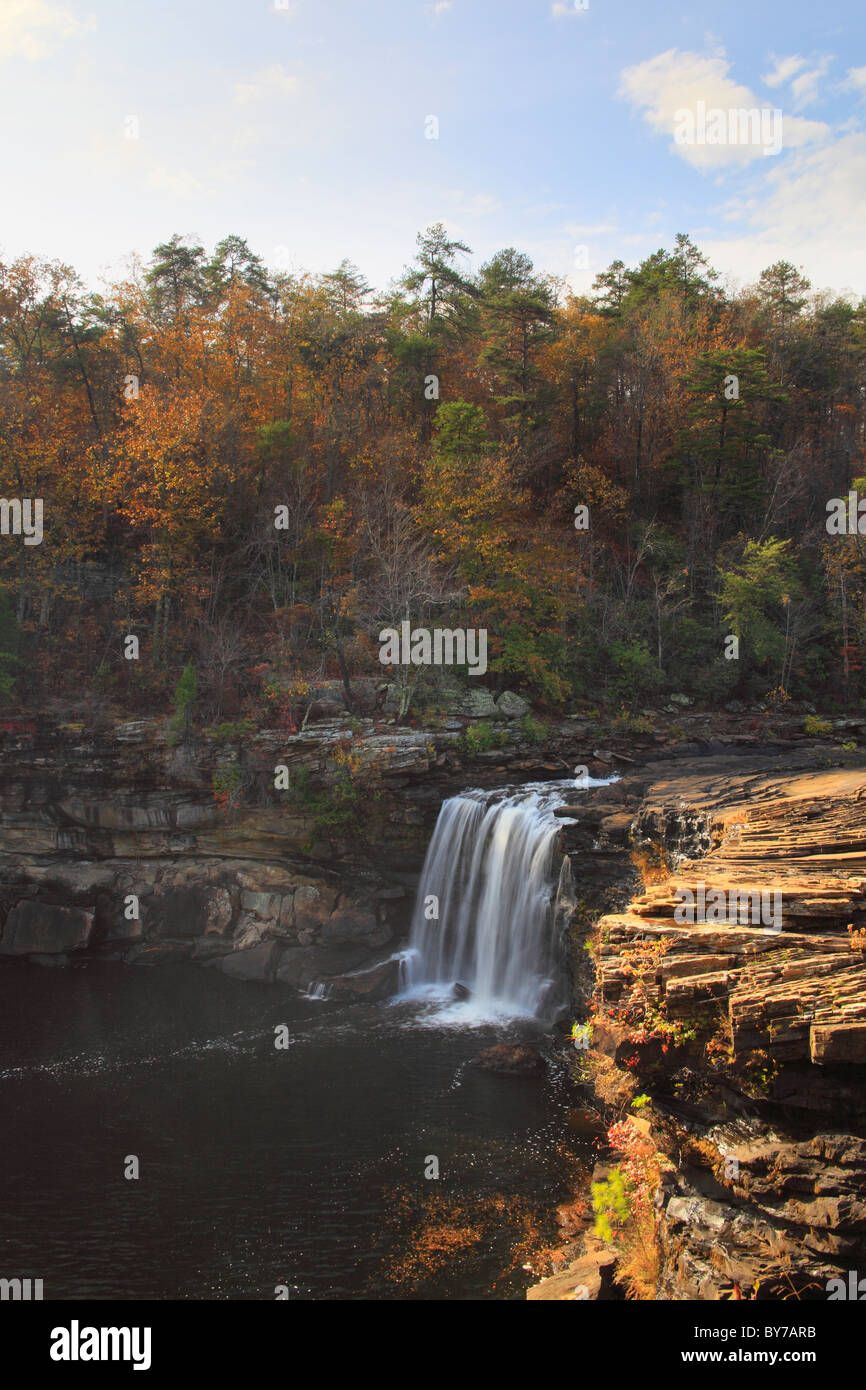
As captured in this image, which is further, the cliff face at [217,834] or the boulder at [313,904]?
the cliff face at [217,834]

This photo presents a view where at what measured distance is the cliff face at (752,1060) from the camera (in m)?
7.24

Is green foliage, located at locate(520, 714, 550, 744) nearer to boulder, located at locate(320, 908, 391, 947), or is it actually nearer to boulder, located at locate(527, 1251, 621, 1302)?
boulder, located at locate(320, 908, 391, 947)

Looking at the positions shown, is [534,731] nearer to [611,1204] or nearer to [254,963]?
[254,963]

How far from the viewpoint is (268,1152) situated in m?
13.5

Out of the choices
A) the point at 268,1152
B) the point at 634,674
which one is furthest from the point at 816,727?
the point at 268,1152

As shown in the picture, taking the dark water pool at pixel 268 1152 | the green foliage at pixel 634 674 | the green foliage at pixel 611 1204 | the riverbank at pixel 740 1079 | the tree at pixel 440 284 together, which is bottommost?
the dark water pool at pixel 268 1152

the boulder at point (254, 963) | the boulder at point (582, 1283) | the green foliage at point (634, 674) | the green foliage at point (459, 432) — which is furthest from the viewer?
the green foliage at point (634, 674)

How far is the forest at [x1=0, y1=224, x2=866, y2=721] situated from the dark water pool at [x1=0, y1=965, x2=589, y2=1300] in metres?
9.85

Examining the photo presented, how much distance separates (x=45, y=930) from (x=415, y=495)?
63.5 feet

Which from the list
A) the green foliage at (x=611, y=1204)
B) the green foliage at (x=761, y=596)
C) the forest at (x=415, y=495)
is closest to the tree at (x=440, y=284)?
the forest at (x=415, y=495)

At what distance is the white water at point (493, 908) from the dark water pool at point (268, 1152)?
53.3 inches

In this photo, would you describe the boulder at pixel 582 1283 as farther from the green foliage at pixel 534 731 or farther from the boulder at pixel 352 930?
the green foliage at pixel 534 731

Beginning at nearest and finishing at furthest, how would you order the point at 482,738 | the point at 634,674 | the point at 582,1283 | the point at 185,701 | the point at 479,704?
the point at 582,1283, the point at 482,738, the point at 185,701, the point at 479,704, the point at 634,674

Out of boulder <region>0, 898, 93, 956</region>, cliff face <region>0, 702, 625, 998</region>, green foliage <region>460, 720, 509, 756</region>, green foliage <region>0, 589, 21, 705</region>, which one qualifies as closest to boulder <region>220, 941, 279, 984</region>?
cliff face <region>0, 702, 625, 998</region>
